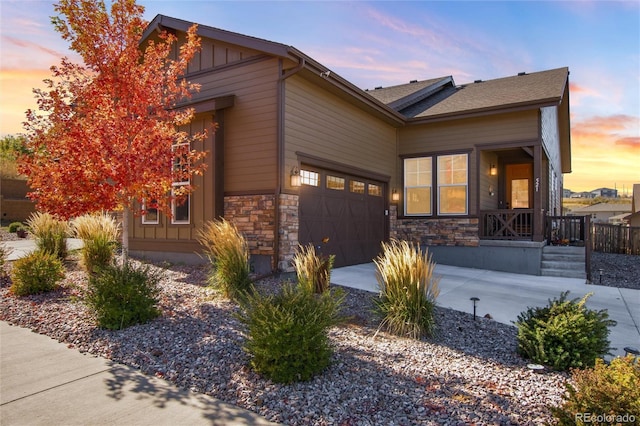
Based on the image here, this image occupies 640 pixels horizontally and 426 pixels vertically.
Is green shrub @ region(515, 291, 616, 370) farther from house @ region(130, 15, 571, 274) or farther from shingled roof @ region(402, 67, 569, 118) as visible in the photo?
shingled roof @ region(402, 67, 569, 118)

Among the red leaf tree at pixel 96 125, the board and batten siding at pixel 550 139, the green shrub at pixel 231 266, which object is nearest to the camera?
the red leaf tree at pixel 96 125

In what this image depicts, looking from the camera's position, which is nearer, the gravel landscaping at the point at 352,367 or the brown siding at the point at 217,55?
the gravel landscaping at the point at 352,367

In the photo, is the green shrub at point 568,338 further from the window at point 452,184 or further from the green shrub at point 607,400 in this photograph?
the window at point 452,184

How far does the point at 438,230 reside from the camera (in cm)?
1120

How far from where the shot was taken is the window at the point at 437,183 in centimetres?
1109

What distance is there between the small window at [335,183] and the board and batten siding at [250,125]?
1.86 meters

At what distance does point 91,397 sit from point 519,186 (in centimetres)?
1429

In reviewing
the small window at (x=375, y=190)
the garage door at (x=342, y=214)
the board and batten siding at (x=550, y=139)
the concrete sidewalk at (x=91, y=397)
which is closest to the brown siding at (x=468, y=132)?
the board and batten siding at (x=550, y=139)

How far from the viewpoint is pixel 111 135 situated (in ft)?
17.9

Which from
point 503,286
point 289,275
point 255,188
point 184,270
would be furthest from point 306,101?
point 503,286

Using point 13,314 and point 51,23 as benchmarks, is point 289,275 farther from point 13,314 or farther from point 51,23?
point 51,23

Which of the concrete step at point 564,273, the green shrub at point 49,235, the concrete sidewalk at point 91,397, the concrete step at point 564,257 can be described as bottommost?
the concrete sidewalk at point 91,397

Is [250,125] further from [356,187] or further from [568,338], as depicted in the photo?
[568,338]

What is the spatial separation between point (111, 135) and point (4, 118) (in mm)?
4824
